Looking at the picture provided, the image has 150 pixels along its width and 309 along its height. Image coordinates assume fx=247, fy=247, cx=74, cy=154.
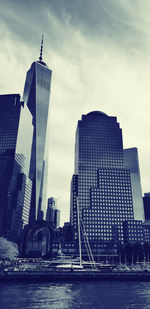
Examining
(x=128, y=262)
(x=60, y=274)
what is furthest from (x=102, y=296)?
(x=128, y=262)

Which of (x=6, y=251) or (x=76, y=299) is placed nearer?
(x=76, y=299)

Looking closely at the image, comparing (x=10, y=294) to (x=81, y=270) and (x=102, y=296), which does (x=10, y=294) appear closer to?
(x=102, y=296)

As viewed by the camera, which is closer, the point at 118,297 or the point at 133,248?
the point at 118,297

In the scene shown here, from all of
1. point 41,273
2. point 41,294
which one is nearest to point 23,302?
point 41,294

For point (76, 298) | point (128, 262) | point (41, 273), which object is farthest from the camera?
point (128, 262)

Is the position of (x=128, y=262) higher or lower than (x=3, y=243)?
lower

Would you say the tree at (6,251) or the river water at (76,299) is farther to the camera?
the tree at (6,251)

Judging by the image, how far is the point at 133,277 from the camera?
10969 centimetres

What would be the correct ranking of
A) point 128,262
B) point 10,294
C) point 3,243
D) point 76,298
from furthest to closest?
point 128,262 → point 3,243 → point 10,294 → point 76,298

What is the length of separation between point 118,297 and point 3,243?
125 m

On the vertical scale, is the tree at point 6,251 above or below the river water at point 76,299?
above

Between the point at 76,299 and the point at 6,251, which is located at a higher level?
the point at 6,251

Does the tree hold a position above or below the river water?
above

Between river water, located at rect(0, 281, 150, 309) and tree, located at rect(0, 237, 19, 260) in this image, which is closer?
river water, located at rect(0, 281, 150, 309)
